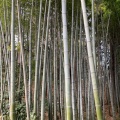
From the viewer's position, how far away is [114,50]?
8.32m

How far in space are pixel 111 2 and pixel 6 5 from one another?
243 cm

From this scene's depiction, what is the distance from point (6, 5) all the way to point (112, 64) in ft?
15.4

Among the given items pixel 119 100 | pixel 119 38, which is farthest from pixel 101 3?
pixel 119 100

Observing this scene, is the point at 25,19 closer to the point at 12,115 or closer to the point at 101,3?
the point at 101,3

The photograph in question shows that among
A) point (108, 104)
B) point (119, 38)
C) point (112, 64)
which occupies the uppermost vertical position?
point (119, 38)

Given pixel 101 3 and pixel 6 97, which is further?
pixel 6 97

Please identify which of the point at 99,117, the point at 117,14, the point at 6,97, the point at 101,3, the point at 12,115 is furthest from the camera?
the point at 117,14

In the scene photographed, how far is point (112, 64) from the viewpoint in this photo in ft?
28.1

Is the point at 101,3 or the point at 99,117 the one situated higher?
the point at 101,3

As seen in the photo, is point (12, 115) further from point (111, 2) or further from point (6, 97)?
point (111, 2)

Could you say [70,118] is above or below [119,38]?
below

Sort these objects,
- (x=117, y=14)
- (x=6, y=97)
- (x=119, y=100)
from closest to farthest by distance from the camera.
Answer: (x=6, y=97), (x=117, y=14), (x=119, y=100)

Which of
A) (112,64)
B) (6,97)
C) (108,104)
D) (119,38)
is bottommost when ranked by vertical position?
(108,104)

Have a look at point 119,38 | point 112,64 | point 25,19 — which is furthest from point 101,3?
point 112,64
